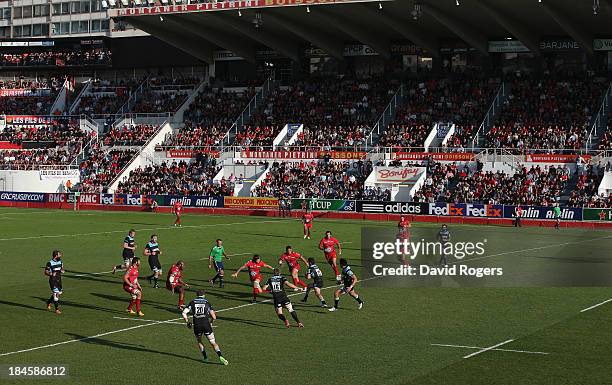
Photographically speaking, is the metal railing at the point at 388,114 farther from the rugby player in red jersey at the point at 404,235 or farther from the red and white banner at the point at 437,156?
the rugby player in red jersey at the point at 404,235

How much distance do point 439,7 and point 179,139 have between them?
25823mm

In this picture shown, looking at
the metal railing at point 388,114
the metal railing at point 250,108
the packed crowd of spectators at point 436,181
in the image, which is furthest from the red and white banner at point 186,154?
the packed crowd of spectators at point 436,181

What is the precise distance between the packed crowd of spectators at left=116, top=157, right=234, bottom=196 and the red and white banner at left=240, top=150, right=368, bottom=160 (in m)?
3.15

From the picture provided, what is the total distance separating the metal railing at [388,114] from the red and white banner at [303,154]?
2449 millimetres

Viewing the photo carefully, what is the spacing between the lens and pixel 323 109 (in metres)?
80.8

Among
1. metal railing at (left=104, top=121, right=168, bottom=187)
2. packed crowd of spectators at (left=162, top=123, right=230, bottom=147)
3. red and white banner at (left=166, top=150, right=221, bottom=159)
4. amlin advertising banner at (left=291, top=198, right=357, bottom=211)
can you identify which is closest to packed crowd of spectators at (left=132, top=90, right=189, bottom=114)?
metal railing at (left=104, top=121, right=168, bottom=187)

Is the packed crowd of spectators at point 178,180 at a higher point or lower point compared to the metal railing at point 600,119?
lower

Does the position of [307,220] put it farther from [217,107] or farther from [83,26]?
[83,26]

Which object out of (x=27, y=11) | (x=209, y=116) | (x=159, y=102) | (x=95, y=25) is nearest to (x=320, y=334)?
(x=209, y=116)

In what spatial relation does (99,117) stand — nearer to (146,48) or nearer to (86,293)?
(146,48)

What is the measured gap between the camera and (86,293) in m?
29.8

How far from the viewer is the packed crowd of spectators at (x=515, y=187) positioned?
6238 cm

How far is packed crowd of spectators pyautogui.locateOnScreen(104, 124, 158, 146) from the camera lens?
83062 mm

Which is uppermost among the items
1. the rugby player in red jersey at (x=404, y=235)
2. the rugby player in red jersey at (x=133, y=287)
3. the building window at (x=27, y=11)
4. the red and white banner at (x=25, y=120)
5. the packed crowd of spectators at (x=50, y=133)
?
the building window at (x=27, y=11)
